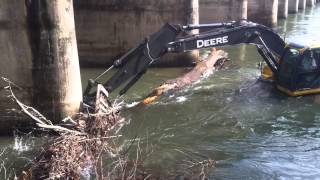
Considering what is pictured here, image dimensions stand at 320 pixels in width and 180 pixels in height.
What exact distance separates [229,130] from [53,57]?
200 inches

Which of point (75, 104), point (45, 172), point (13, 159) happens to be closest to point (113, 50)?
point (75, 104)

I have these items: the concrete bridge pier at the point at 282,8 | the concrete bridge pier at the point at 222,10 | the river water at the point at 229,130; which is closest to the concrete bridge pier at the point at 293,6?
the concrete bridge pier at the point at 282,8

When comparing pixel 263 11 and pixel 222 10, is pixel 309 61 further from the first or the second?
pixel 263 11

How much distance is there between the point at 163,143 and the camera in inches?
512

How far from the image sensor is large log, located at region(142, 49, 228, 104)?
16991 millimetres

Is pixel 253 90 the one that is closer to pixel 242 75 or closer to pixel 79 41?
pixel 242 75

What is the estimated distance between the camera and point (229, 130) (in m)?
13.9

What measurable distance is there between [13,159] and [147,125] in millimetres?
3951

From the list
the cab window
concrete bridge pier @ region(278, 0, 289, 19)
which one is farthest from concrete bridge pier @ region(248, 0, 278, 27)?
the cab window

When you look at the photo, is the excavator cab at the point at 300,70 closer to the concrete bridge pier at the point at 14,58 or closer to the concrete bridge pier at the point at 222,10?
the concrete bridge pier at the point at 14,58

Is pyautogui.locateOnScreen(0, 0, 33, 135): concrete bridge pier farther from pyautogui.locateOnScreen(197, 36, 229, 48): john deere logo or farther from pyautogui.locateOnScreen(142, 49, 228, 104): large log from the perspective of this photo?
pyautogui.locateOnScreen(197, 36, 229, 48): john deere logo

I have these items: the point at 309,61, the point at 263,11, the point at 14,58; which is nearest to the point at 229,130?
the point at 309,61

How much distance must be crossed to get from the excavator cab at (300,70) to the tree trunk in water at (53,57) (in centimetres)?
656

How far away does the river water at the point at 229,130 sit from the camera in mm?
11574
